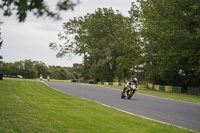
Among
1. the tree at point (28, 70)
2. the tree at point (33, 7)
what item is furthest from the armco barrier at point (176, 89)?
the tree at point (28, 70)

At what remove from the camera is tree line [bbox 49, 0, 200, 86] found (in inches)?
1517

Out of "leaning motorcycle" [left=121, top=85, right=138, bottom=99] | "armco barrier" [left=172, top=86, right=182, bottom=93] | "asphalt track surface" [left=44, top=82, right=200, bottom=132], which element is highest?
"armco barrier" [left=172, top=86, right=182, bottom=93]

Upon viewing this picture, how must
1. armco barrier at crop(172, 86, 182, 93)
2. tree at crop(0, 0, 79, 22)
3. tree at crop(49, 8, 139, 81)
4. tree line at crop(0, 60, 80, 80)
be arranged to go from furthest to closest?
tree line at crop(0, 60, 80, 80)
tree at crop(49, 8, 139, 81)
armco barrier at crop(172, 86, 182, 93)
tree at crop(0, 0, 79, 22)

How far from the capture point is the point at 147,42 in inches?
2215

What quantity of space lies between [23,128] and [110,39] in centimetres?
7243

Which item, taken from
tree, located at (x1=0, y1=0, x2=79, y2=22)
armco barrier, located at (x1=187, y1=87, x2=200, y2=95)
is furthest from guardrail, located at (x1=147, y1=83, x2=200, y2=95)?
tree, located at (x1=0, y1=0, x2=79, y2=22)

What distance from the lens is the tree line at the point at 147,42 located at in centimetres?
3853

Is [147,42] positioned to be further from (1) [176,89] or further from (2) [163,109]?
(2) [163,109]

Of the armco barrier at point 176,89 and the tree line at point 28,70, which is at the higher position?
the tree line at point 28,70

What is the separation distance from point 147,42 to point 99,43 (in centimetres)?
2545

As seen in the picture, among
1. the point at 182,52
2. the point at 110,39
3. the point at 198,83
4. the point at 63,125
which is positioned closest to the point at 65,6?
the point at 63,125

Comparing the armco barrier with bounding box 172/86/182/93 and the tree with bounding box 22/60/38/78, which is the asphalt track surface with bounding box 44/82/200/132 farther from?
the tree with bounding box 22/60/38/78

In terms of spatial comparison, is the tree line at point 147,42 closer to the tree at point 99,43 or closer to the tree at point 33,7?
the tree at point 99,43

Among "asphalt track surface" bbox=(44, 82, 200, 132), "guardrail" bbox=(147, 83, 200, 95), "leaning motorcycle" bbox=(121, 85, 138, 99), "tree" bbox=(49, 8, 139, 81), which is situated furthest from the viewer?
"tree" bbox=(49, 8, 139, 81)
